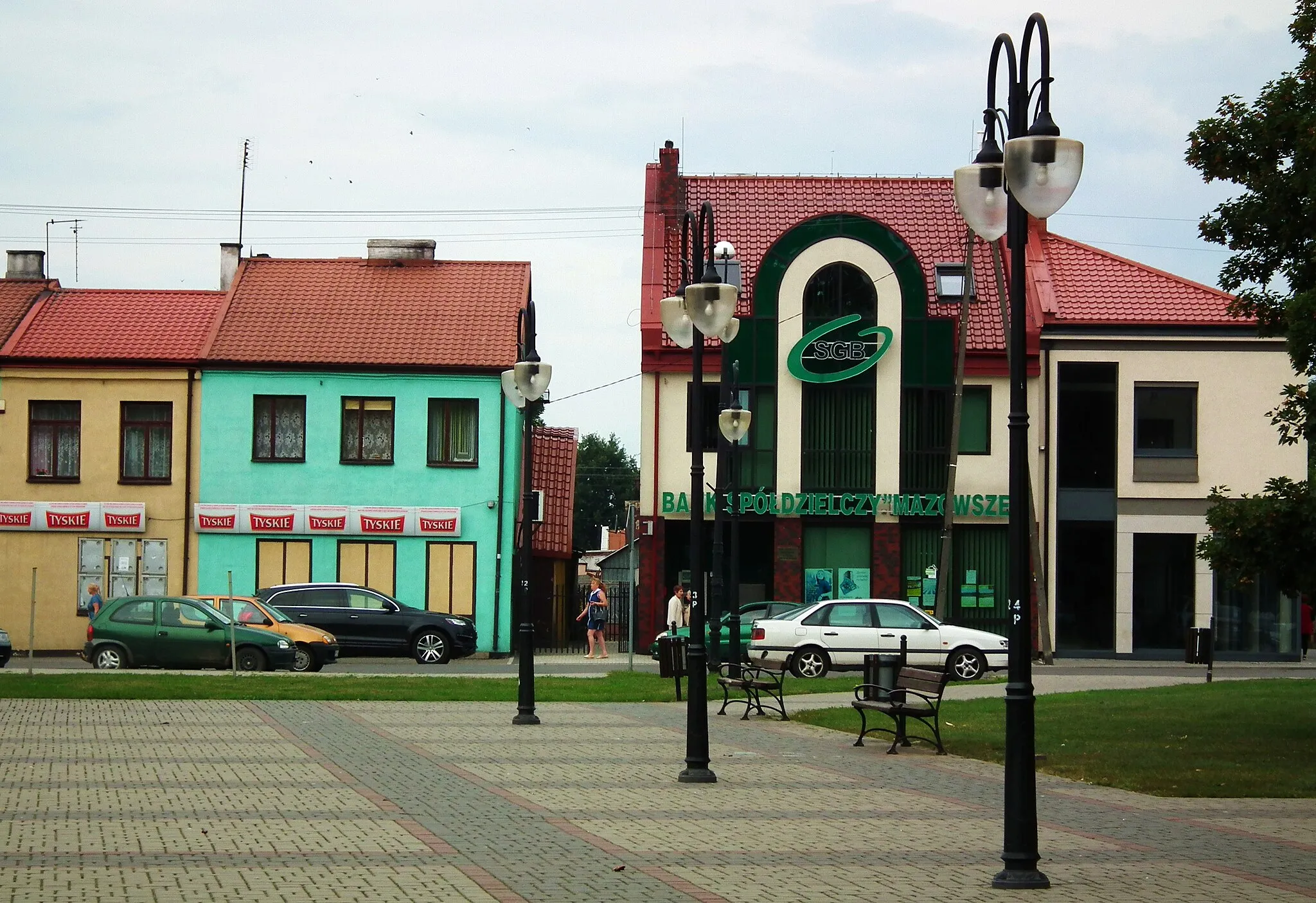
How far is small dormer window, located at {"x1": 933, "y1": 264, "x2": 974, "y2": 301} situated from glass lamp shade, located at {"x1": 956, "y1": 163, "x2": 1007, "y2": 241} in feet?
98.5

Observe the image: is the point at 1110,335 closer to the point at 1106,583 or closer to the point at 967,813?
the point at 1106,583

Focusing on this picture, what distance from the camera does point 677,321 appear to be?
15117 millimetres

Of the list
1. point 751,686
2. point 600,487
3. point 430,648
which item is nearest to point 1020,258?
point 751,686

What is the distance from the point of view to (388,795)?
504 inches

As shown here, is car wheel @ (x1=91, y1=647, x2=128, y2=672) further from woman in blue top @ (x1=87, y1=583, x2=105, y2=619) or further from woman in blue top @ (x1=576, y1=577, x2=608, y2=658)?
woman in blue top @ (x1=576, y1=577, x2=608, y2=658)

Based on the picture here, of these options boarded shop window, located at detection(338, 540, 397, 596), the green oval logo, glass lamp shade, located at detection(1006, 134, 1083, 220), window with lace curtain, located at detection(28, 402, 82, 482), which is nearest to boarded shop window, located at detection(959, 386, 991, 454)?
the green oval logo

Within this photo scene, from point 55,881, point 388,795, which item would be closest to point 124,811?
point 388,795

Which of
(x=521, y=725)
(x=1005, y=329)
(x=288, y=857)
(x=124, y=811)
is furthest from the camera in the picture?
(x=1005, y=329)

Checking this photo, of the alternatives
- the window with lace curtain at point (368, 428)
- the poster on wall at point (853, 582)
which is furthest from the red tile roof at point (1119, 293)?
the window with lace curtain at point (368, 428)

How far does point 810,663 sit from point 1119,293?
15279 millimetres

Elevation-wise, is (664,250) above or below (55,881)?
above

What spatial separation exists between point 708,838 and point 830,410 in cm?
2897

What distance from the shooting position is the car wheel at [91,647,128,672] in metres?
29.6

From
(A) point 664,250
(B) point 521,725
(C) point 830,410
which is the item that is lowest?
(B) point 521,725
